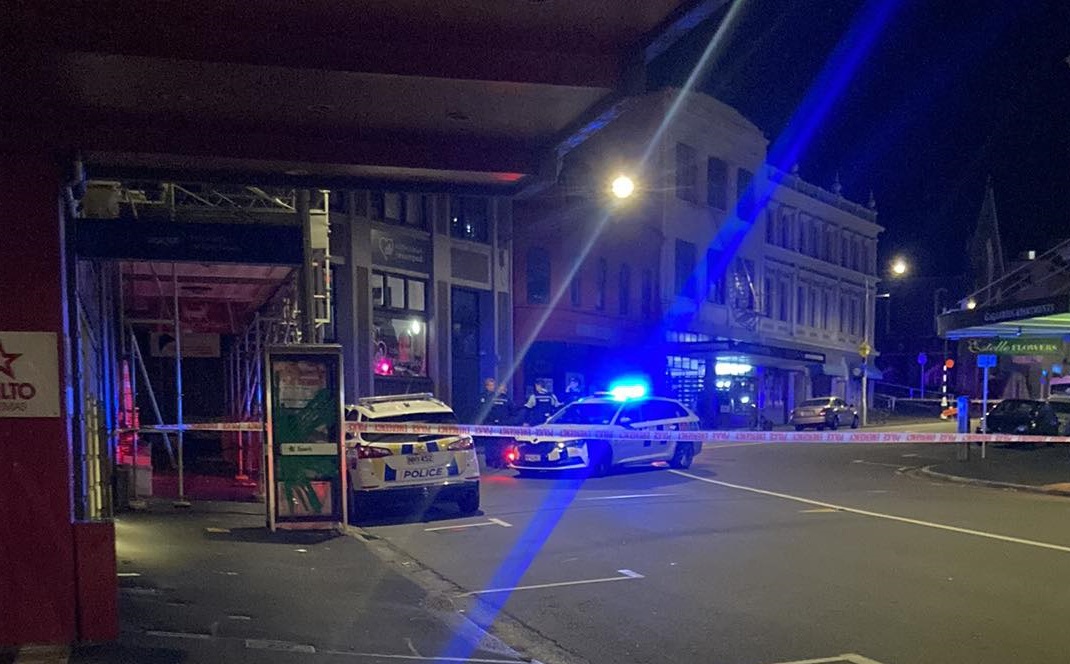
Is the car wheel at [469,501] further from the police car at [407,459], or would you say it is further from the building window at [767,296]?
the building window at [767,296]

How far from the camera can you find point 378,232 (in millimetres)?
22688

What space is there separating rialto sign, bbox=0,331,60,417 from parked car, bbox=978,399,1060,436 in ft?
80.9

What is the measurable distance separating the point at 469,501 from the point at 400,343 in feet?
42.7

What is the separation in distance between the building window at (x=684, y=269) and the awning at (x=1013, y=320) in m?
14.8

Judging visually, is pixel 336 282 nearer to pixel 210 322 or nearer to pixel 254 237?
pixel 210 322

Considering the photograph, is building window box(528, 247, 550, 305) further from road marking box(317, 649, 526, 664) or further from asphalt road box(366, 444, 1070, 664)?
road marking box(317, 649, 526, 664)

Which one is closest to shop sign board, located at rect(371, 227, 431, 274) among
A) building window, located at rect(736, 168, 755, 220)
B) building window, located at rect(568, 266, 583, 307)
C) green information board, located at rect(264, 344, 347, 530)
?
building window, located at rect(568, 266, 583, 307)

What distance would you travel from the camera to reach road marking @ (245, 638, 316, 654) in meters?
5.51

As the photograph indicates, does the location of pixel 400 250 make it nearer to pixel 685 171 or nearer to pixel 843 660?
pixel 685 171

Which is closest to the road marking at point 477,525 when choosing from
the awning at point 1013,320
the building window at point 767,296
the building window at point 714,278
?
the awning at point 1013,320

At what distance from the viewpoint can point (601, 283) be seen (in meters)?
31.1

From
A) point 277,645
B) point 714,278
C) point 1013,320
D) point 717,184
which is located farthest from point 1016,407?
point 277,645

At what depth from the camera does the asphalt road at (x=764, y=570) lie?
6.10m

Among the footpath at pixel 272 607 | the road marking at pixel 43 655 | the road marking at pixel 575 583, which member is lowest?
the road marking at pixel 575 583
